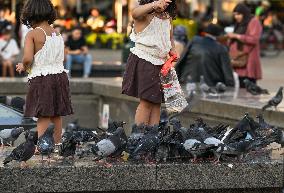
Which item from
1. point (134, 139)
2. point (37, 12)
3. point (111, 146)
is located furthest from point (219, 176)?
point (37, 12)

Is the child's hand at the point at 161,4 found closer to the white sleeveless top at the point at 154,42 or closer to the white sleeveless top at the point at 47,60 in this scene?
the white sleeveless top at the point at 154,42

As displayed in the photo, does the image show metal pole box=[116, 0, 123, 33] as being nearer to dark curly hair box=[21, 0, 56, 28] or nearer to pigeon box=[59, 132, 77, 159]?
dark curly hair box=[21, 0, 56, 28]

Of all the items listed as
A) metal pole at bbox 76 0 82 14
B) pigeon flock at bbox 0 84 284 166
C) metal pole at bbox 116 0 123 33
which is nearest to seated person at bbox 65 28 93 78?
metal pole at bbox 116 0 123 33

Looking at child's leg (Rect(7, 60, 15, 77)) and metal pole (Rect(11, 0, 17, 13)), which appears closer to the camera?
child's leg (Rect(7, 60, 15, 77))

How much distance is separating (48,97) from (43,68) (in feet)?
0.79

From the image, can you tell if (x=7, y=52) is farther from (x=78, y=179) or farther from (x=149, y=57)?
Result: (x=78, y=179)

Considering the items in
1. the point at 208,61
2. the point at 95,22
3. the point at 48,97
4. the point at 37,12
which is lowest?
the point at 95,22

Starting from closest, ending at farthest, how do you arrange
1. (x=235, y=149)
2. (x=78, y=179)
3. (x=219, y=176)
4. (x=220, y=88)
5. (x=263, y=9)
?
(x=78, y=179) → (x=219, y=176) → (x=235, y=149) → (x=220, y=88) → (x=263, y=9)

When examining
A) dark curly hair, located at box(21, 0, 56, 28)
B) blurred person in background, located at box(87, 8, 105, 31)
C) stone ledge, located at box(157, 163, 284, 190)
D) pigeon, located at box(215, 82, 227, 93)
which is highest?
dark curly hair, located at box(21, 0, 56, 28)

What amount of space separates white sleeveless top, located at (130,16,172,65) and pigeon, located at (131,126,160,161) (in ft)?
4.12

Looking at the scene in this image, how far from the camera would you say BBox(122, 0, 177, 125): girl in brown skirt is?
8023 mm

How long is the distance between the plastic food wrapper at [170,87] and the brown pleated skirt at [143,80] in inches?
2.0

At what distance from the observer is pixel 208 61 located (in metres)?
14.2

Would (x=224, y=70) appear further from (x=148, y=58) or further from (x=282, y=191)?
(x=282, y=191)
